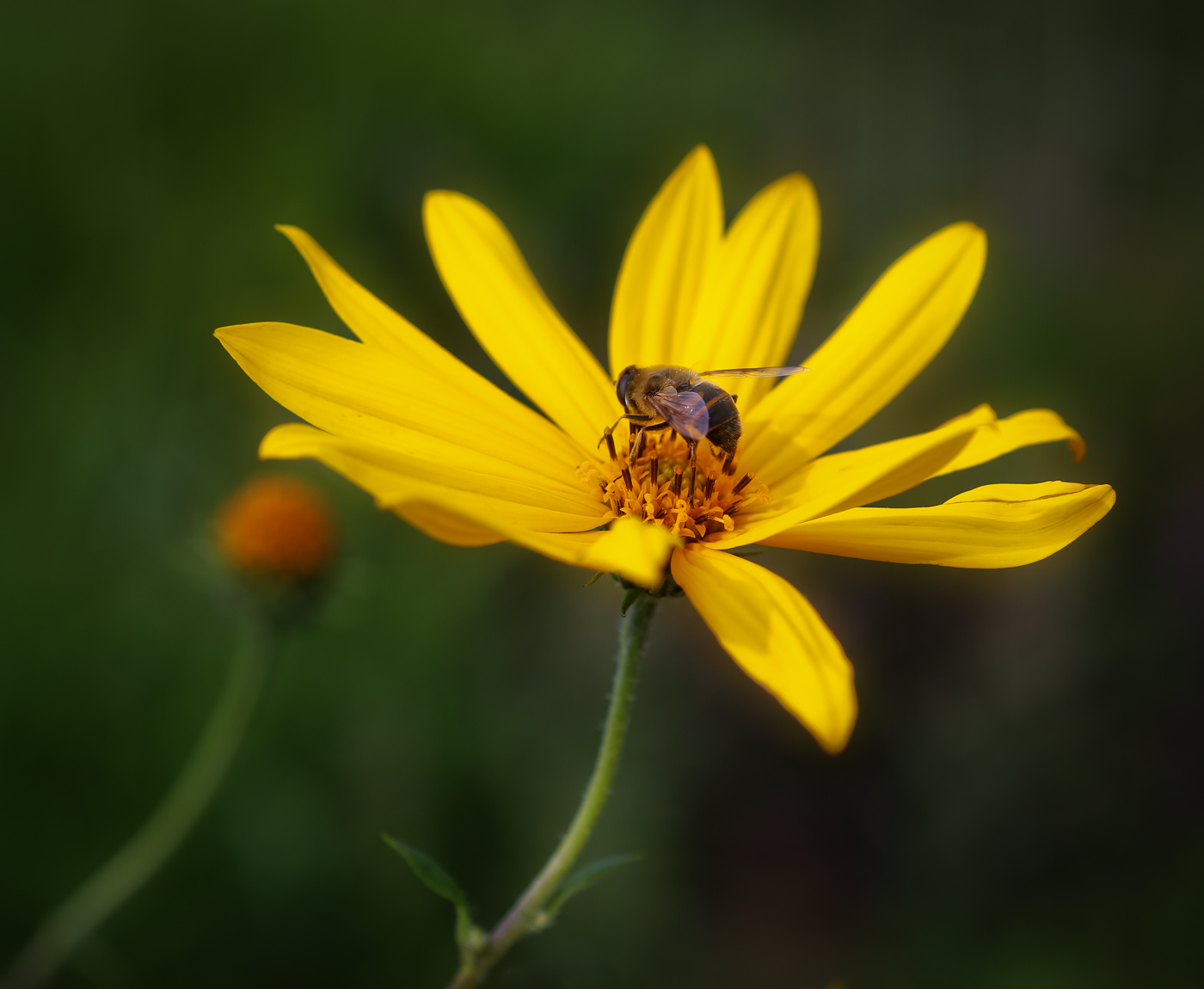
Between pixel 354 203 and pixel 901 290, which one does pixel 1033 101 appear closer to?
pixel 354 203

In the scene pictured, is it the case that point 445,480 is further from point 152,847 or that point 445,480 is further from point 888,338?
point 152,847

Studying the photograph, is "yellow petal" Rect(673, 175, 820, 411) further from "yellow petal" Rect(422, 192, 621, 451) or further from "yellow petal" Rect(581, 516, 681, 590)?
"yellow petal" Rect(581, 516, 681, 590)

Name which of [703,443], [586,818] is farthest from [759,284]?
[586,818]

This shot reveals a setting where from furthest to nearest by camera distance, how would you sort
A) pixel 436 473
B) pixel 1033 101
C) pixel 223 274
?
pixel 1033 101 < pixel 223 274 < pixel 436 473

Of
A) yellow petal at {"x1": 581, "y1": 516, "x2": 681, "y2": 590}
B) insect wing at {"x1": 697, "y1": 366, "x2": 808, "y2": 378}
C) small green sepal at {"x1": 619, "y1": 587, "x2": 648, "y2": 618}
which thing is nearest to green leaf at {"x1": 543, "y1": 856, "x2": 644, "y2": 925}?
small green sepal at {"x1": 619, "y1": 587, "x2": 648, "y2": 618}

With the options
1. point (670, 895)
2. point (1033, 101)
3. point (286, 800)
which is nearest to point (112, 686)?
point (286, 800)

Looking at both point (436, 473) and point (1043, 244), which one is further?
point (1043, 244)

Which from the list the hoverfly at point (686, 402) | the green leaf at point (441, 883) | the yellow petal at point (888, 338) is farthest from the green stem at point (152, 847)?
the yellow petal at point (888, 338)
